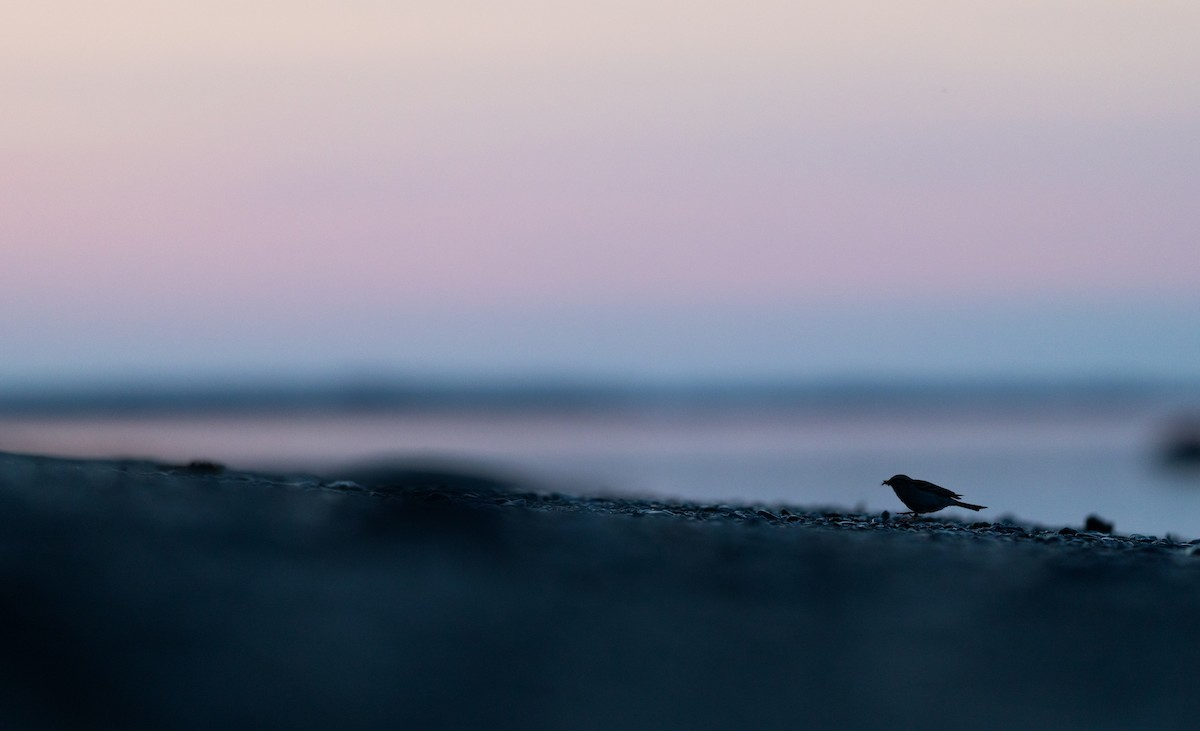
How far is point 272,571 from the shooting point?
8227 mm

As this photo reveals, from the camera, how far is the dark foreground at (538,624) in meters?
6.98

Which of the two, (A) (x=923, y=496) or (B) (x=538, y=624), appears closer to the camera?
(B) (x=538, y=624)

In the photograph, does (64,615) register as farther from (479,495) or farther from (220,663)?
(479,495)

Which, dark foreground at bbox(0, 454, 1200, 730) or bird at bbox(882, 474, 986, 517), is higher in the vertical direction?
bird at bbox(882, 474, 986, 517)

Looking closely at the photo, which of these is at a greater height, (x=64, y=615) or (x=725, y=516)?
(x=725, y=516)

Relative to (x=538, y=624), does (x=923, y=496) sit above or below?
above

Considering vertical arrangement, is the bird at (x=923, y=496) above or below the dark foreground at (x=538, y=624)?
above

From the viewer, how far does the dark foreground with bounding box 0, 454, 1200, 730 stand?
6.98m

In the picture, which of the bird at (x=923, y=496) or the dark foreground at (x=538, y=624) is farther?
the bird at (x=923, y=496)

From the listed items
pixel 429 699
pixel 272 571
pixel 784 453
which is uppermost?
pixel 784 453

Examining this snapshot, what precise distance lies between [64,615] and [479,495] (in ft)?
17.2

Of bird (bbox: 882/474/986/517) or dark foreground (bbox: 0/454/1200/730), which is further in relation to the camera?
bird (bbox: 882/474/986/517)

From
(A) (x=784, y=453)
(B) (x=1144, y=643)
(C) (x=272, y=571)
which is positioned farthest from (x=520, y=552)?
(A) (x=784, y=453)

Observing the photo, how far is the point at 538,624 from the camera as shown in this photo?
7.82 m
